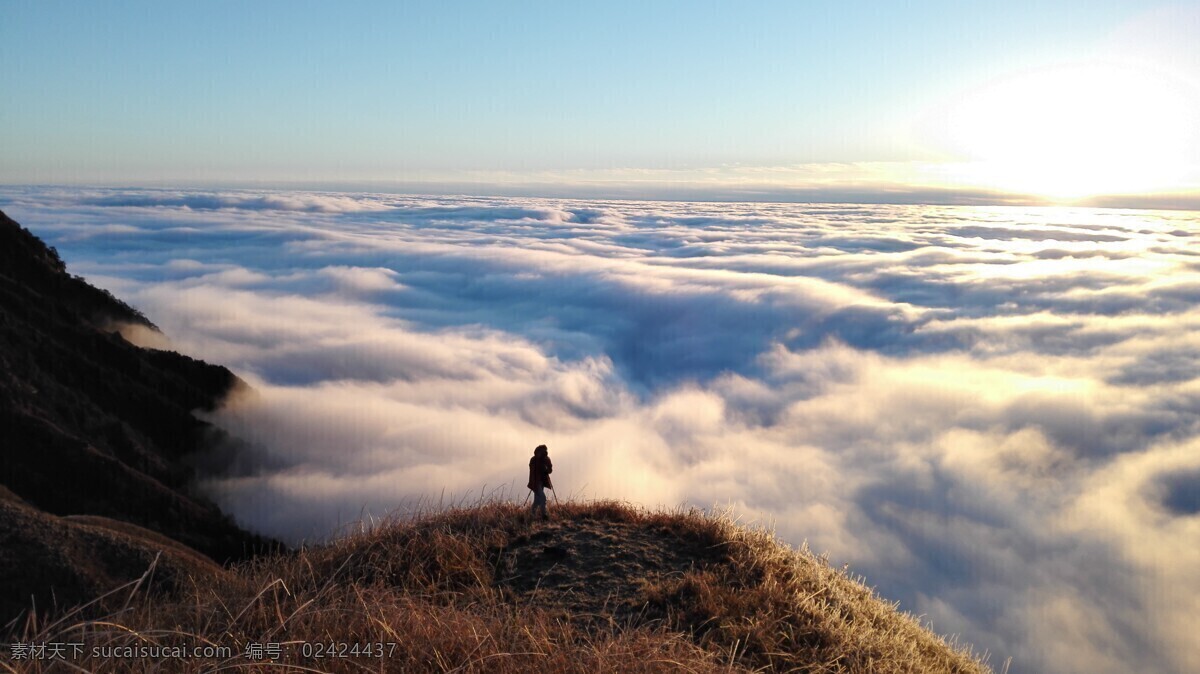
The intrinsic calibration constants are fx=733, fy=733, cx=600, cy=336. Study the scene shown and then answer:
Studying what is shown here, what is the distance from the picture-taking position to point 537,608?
6266 millimetres

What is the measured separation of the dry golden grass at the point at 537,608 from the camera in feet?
14.8

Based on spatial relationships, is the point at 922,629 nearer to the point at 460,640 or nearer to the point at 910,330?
the point at 460,640

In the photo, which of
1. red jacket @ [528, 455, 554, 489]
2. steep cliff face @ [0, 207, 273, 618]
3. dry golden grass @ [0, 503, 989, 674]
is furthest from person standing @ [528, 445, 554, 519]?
steep cliff face @ [0, 207, 273, 618]

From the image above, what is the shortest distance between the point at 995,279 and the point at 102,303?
14045 cm

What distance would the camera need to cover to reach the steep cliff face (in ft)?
61.3

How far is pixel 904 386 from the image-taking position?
3907 inches

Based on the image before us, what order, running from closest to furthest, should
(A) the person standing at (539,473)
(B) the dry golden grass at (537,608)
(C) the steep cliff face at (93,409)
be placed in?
(B) the dry golden grass at (537,608) → (A) the person standing at (539,473) → (C) the steep cliff face at (93,409)

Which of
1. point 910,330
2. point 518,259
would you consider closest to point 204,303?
point 518,259

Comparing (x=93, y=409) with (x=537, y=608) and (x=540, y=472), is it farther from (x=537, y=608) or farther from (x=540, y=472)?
(x=537, y=608)

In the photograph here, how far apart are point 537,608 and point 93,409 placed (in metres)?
24.0

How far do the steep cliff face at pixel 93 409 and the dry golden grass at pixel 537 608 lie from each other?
853cm

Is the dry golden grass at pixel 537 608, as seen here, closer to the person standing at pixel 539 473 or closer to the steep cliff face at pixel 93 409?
the person standing at pixel 539 473

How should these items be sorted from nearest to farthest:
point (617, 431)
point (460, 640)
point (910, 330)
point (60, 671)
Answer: point (60, 671) → point (460, 640) → point (617, 431) → point (910, 330)

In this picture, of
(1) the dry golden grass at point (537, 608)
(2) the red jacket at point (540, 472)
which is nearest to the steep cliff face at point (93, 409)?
(1) the dry golden grass at point (537, 608)
